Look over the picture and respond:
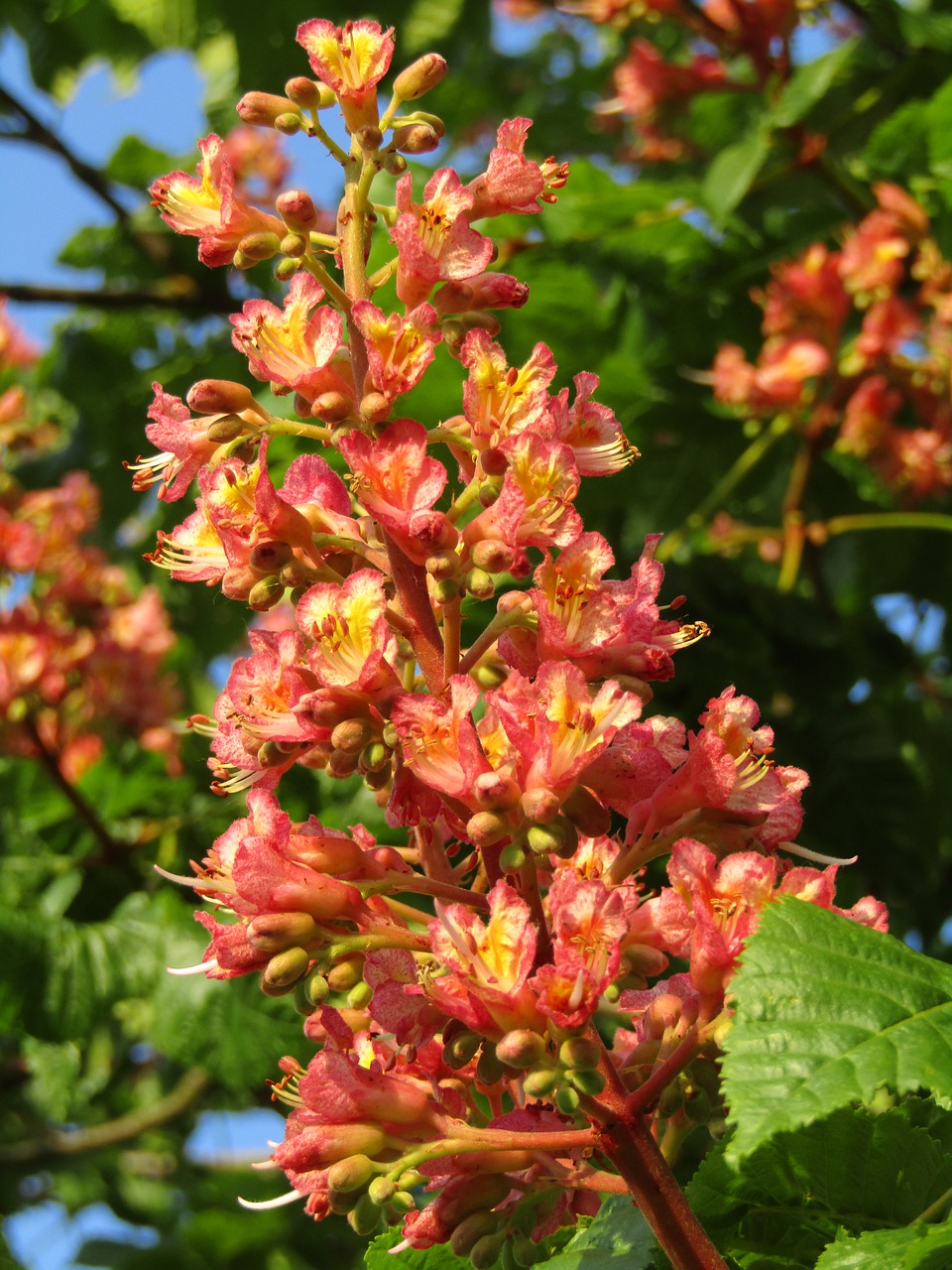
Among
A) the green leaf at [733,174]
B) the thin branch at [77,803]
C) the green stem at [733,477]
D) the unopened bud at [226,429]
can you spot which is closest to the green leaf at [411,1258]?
the unopened bud at [226,429]

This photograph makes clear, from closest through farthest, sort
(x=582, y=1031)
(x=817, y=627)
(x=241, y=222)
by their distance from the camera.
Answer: (x=582, y=1031) → (x=241, y=222) → (x=817, y=627)

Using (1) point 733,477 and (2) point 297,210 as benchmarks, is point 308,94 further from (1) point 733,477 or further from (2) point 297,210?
(1) point 733,477

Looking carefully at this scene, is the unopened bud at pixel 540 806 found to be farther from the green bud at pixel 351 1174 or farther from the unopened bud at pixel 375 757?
the green bud at pixel 351 1174

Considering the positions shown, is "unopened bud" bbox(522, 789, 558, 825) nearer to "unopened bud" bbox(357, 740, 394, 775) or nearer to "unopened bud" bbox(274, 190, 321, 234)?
"unopened bud" bbox(357, 740, 394, 775)

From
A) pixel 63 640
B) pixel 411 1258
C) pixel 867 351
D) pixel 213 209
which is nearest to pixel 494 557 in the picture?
pixel 213 209

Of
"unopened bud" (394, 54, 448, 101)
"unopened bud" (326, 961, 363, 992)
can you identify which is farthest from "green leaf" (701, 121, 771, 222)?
"unopened bud" (326, 961, 363, 992)

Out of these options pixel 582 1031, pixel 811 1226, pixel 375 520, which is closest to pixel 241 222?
pixel 375 520

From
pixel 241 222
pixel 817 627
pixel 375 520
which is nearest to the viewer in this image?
pixel 375 520

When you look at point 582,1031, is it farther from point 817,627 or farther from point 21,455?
point 21,455
